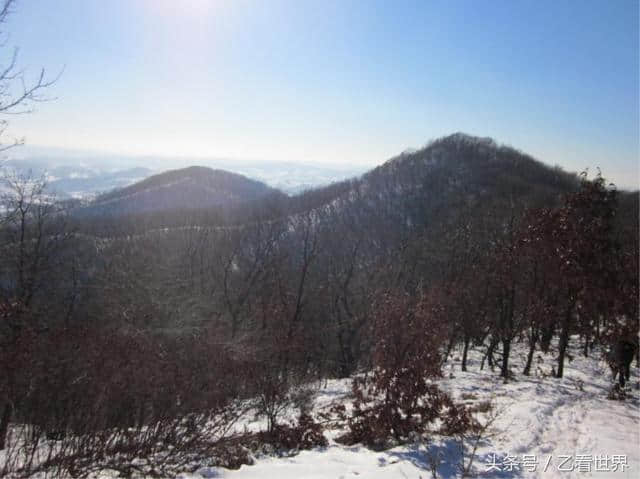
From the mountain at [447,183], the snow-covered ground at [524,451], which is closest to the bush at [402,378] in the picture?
the snow-covered ground at [524,451]

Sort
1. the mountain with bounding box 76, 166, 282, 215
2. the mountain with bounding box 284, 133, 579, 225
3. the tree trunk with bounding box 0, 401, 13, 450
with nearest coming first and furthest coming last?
the tree trunk with bounding box 0, 401, 13, 450 < the mountain with bounding box 284, 133, 579, 225 < the mountain with bounding box 76, 166, 282, 215

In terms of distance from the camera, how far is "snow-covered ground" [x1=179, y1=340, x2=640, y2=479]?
22.4ft

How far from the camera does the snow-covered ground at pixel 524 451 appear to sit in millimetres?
6824

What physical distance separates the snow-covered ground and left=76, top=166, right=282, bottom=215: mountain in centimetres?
13168

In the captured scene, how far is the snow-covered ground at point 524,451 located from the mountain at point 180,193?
132m

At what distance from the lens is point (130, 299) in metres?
24.9

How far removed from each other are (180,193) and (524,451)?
165 meters

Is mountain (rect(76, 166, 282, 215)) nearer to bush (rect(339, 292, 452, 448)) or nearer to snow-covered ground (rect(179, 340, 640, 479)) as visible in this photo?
bush (rect(339, 292, 452, 448))

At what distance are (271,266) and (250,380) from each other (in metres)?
20.3

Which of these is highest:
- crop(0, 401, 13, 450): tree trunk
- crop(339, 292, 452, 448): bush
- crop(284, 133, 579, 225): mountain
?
crop(284, 133, 579, 225): mountain

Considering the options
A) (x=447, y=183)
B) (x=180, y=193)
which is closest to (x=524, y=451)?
(x=447, y=183)


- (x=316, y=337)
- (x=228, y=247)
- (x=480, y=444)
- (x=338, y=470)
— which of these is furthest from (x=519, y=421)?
(x=228, y=247)

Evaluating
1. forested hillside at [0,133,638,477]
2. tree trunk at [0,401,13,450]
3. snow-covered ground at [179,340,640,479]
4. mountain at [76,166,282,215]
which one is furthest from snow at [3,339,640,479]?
mountain at [76,166,282,215]

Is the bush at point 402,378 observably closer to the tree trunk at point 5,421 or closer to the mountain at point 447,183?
the tree trunk at point 5,421
